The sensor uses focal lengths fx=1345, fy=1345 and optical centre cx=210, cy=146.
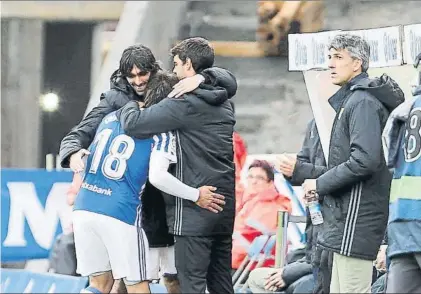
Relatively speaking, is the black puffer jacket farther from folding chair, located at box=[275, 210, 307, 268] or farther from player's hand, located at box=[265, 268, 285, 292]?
folding chair, located at box=[275, 210, 307, 268]

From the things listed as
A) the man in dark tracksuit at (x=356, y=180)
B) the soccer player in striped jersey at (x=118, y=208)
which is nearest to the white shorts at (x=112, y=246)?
the soccer player in striped jersey at (x=118, y=208)

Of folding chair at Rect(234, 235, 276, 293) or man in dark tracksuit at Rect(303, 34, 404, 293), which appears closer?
man in dark tracksuit at Rect(303, 34, 404, 293)

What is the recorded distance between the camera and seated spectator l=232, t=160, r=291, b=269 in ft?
34.5

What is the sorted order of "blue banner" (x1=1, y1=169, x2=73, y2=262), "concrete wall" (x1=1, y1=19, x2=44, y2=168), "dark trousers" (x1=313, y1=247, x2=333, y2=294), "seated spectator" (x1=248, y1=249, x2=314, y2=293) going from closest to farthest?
"dark trousers" (x1=313, y1=247, x2=333, y2=294)
"seated spectator" (x1=248, y1=249, x2=314, y2=293)
"blue banner" (x1=1, y1=169, x2=73, y2=262)
"concrete wall" (x1=1, y1=19, x2=44, y2=168)

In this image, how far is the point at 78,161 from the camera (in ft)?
27.9

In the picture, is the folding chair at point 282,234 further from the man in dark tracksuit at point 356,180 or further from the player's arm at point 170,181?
the man in dark tracksuit at point 356,180

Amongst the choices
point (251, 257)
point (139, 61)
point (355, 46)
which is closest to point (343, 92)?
point (355, 46)

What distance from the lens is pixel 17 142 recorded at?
16.7 meters

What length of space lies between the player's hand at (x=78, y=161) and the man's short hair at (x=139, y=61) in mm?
587

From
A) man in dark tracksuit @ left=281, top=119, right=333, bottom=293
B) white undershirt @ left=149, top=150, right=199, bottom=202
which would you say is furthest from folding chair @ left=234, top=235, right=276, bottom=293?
white undershirt @ left=149, top=150, right=199, bottom=202

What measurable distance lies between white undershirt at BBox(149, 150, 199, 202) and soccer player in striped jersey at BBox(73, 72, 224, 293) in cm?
9

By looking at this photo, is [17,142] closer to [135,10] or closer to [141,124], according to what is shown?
[135,10]

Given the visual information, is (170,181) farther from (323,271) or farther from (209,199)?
(323,271)

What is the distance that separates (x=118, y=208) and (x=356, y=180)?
161 centimetres
